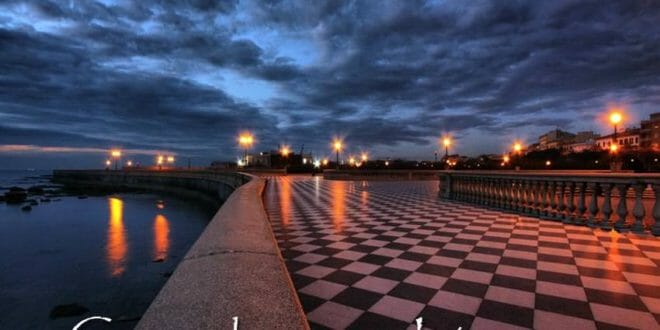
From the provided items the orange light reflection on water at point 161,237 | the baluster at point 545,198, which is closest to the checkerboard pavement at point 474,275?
the baluster at point 545,198

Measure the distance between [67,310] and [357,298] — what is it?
23.7 feet

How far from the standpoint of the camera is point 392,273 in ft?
14.4

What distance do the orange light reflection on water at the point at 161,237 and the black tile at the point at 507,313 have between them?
11.5 meters

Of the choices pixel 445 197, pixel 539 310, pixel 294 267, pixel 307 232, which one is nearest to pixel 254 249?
pixel 294 267

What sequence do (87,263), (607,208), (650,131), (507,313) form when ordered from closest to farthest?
(507,313)
(607,208)
(87,263)
(650,131)

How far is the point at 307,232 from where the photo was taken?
23.6ft

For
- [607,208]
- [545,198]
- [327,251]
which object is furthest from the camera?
[545,198]

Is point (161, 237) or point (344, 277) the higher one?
point (344, 277)

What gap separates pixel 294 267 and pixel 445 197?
10395 millimetres

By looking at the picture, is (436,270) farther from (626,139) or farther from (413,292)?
(626,139)

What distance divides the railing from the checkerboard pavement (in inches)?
15.8

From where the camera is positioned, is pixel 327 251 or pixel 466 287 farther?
pixel 327 251

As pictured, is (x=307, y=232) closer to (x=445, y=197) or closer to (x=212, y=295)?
(x=212, y=295)

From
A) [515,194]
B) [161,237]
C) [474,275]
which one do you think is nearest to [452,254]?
[474,275]
